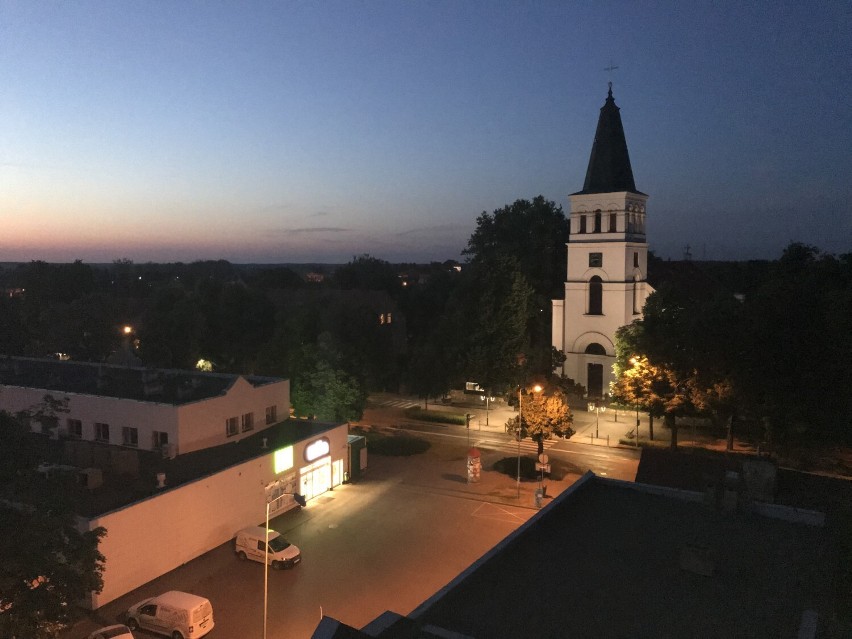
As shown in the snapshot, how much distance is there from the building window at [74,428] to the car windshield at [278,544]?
1275 cm

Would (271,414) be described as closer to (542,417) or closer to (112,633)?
(542,417)

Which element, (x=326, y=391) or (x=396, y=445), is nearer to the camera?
(x=326, y=391)

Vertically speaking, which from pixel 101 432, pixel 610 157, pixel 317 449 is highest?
pixel 610 157

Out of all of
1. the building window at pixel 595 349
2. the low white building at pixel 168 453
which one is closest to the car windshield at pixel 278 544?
the low white building at pixel 168 453

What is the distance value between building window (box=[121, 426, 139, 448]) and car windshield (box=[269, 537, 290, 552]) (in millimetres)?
9086

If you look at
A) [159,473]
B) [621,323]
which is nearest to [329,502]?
[159,473]

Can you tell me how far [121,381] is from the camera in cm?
3200

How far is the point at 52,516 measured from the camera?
46.1 feet

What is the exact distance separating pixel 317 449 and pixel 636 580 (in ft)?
64.8

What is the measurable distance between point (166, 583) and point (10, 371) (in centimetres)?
2114

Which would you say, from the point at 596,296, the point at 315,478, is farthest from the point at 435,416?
the point at 315,478

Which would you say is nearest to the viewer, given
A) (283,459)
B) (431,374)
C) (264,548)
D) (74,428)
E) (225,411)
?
(264,548)

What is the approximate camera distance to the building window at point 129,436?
28.2 metres

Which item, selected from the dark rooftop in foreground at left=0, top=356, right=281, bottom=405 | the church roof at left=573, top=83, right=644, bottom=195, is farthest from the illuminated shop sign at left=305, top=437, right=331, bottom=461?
the church roof at left=573, top=83, right=644, bottom=195
